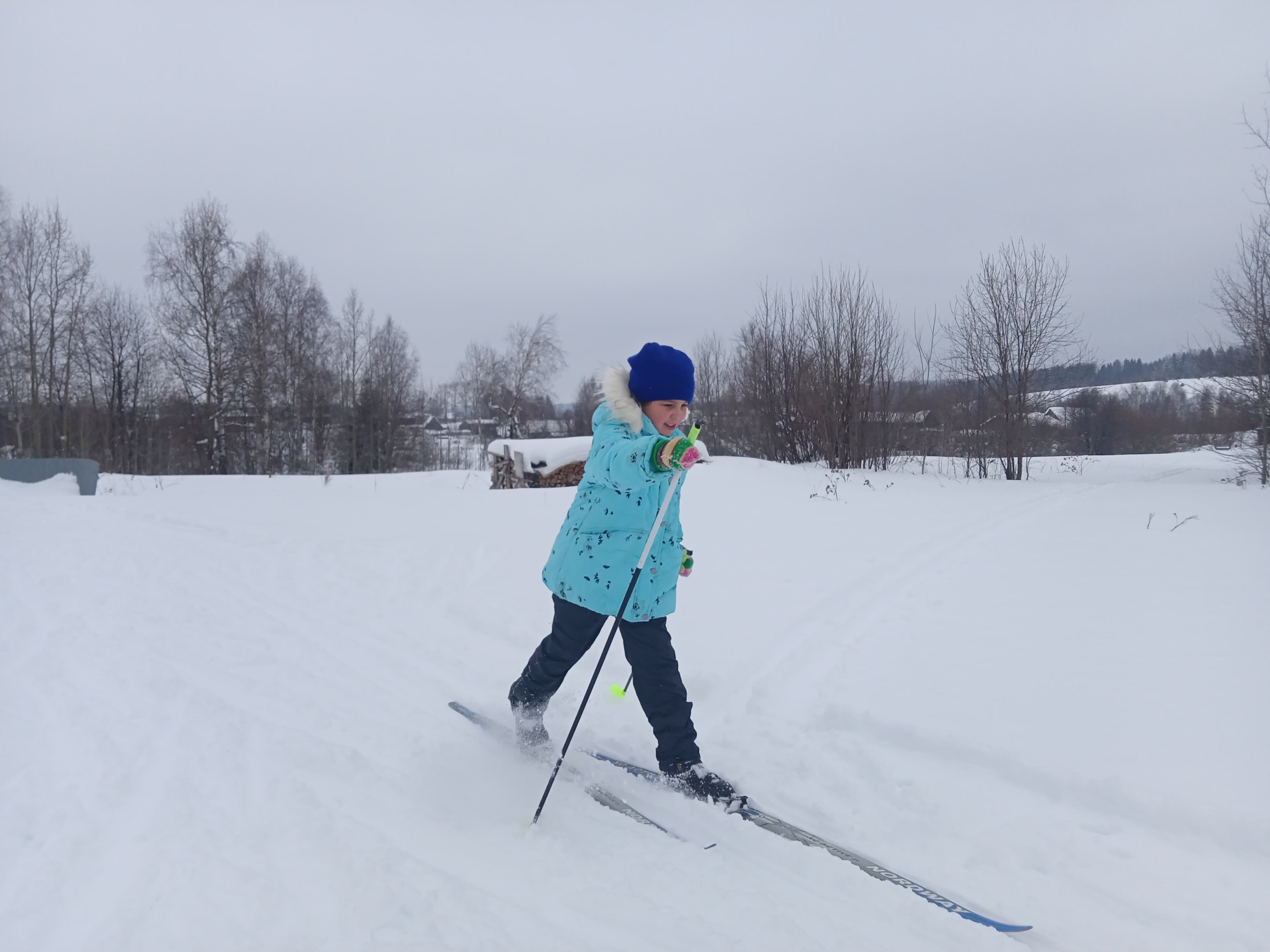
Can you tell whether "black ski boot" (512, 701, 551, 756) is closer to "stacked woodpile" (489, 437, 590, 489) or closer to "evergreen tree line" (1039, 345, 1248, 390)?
"stacked woodpile" (489, 437, 590, 489)

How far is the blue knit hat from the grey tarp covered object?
595 inches

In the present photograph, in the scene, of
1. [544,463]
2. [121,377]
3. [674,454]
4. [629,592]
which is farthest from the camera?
[121,377]

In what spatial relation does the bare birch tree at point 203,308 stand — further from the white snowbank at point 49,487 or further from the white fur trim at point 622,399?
the white fur trim at point 622,399

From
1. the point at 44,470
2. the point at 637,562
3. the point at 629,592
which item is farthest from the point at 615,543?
the point at 44,470

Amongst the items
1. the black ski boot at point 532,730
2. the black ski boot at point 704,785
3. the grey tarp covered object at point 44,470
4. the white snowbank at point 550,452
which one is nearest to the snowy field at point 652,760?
the black ski boot at point 704,785

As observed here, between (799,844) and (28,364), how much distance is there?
30.3 m

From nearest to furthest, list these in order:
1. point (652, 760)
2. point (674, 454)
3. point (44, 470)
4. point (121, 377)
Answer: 1. point (674, 454)
2. point (652, 760)
3. point (44, 470)
4. point (121, 377)

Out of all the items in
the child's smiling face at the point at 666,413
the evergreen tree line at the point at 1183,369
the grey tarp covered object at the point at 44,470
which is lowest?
the grey tarp covered object at the point at 44,470

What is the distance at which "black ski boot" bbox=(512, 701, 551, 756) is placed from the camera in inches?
109

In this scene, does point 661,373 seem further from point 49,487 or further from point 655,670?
point 49,487

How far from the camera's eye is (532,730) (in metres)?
2.78

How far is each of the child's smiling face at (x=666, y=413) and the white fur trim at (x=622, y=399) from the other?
4cm

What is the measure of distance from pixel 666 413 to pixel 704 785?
1.36 m

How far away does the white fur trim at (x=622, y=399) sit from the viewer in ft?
8.03
